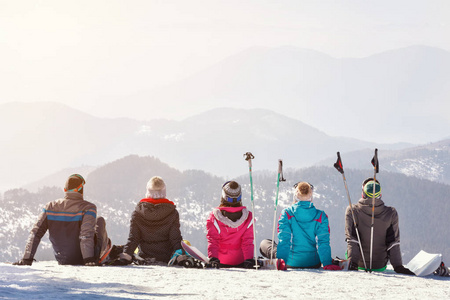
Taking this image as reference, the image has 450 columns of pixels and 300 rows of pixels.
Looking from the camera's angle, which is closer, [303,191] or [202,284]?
[202,284]

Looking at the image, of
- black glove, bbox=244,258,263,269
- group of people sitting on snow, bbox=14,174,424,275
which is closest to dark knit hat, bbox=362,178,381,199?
group of people sitting on snow, bbox=14,174,424,275

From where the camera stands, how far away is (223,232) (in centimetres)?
1050

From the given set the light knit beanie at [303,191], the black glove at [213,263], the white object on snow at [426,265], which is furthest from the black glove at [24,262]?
the white object on snow at [426,265]

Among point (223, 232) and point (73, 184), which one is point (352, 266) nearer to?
point (223, 232)

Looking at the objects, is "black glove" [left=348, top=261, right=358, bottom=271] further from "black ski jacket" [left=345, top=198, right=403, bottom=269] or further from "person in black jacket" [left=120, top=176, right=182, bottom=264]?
"person in black jacket" [left=120, top=176, right=182, bottom=264]

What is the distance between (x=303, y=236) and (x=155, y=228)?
275 cm

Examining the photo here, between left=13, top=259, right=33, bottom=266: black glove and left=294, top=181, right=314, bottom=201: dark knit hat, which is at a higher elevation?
left=294, top=181, right=314, bottom=201: dark knit hat

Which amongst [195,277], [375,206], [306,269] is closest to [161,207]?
[195,277]

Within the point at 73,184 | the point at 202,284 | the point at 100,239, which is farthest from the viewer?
the point at 100,239

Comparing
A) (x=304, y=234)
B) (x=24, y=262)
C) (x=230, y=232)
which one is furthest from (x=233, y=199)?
(x=24, y=262)

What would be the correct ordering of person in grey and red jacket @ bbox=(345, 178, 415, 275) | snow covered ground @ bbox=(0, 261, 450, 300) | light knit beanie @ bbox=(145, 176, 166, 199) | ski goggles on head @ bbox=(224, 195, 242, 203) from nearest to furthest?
snow covered ground @ bbox=(0, 261, 450, 300), ski goggles on head @ bbox=(224, 195, 242, 203), light knit beanie @ bbox=(145, 176, 166, 199), person in grey and red jacket @ bbox=(345, 178, 415, 275)

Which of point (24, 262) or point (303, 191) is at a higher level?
point (303, 191)

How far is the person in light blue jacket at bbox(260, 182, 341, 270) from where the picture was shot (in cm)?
1025

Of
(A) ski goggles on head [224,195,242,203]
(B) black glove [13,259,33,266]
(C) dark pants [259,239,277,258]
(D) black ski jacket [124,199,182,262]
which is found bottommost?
(B) black glove [13,259,33,266]
